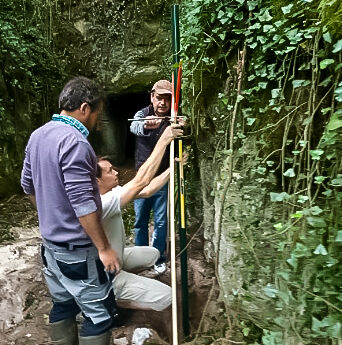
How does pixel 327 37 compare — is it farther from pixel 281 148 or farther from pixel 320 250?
pixel 320 250

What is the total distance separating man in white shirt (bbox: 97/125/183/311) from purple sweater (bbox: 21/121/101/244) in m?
0.34

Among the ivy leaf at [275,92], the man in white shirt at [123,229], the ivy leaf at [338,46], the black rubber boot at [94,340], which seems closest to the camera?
the ivy leaf at [338,46]

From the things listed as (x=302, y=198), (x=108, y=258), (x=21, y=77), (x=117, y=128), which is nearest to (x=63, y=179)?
(x=108, y=258)

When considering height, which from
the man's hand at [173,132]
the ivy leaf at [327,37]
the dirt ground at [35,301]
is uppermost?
the ivy leaf at [327,37]

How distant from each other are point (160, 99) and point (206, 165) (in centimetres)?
86

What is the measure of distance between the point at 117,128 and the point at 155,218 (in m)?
4.85

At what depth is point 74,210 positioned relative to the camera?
2.23 m

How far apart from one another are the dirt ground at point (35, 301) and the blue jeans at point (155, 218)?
1.14 ft

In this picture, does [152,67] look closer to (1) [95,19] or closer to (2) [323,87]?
(1) [95,19]

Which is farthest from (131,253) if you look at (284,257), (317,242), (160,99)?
(317,242)

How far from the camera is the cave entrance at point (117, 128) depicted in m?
8.09

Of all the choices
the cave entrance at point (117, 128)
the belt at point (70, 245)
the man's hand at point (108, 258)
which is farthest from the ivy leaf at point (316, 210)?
the cave entrance at point (117, 128)

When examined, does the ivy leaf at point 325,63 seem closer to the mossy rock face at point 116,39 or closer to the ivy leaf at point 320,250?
the ivy leaf at point 320,250

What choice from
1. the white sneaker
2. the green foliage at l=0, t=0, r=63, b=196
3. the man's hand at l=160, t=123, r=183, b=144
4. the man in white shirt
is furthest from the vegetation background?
the green foliage at l=0, t=0, r=63, b=196
